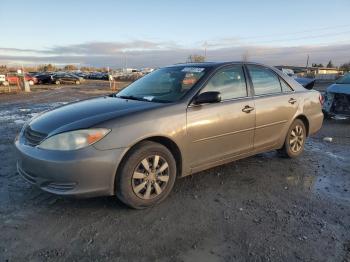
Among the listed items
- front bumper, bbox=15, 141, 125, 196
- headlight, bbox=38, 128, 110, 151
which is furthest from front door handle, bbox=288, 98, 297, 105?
headlight, bbox=38, 128, 110, 151

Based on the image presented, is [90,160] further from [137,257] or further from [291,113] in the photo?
[291,113]

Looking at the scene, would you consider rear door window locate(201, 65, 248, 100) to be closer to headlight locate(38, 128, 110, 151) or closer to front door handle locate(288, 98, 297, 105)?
front door handle locate(288, 98, 297, 105)

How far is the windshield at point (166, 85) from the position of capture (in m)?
4.45

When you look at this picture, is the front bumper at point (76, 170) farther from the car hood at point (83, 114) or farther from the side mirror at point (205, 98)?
the side mirror at point (205, 98)

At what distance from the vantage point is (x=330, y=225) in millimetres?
3566

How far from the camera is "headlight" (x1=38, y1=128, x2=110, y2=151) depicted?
3496mm

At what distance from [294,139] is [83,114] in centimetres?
358

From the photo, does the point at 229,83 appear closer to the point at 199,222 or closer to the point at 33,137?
the point at 199,222

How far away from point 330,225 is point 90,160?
99.3 inches

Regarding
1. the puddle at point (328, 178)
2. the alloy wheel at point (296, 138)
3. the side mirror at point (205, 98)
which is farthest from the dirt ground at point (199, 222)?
the side mirror at point (205, 98)

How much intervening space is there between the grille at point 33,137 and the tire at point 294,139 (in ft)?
12.4


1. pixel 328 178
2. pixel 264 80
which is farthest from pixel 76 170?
pixel 328 178

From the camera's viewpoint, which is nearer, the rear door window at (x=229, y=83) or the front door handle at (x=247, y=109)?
the rear door window at (x=229, y=83)

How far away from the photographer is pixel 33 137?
12.6 feet
